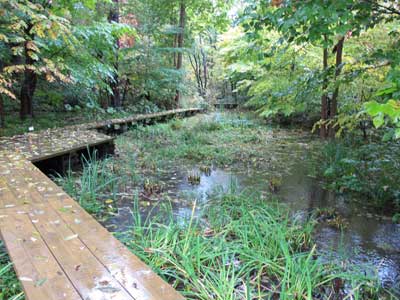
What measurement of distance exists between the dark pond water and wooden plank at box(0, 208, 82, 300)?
1.02m

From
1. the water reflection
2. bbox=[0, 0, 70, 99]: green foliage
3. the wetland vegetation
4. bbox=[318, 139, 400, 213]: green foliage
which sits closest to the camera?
the wetland vegetation

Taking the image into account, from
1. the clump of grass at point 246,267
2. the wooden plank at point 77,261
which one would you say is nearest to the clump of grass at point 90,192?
the clump of grass at point 246,267

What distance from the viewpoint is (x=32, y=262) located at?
1855 millimetres

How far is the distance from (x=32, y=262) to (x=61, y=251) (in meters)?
0.17

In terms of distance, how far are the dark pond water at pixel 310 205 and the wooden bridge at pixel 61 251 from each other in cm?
77

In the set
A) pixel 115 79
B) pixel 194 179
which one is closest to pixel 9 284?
pixel 194 179

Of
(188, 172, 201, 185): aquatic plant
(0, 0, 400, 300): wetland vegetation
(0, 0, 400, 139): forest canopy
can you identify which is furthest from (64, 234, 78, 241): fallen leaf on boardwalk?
(188, 172, 201, 185): aquatic plant

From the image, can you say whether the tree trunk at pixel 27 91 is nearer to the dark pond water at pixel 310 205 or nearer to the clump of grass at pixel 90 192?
the clump of grass at pixel 90 192

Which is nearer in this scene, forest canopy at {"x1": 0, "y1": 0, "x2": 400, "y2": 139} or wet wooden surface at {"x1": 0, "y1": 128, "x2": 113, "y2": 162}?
forest canopy at {"x1": 0, "y1": 0, "x2": 400, "y2": 139}

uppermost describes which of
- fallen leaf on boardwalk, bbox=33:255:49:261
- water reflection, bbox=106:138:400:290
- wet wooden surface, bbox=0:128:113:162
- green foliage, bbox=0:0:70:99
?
green foliage, bbox=0:0:70:99

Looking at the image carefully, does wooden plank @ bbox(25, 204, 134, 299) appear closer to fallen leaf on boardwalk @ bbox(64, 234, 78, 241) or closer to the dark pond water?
fallen leaf on boardwalk @ bbox(64, 234, 78, 241)

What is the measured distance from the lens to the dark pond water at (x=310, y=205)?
2.85 meters

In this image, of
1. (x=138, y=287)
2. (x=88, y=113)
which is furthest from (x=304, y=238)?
(x=88, y=113)

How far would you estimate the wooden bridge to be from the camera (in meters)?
1.65
